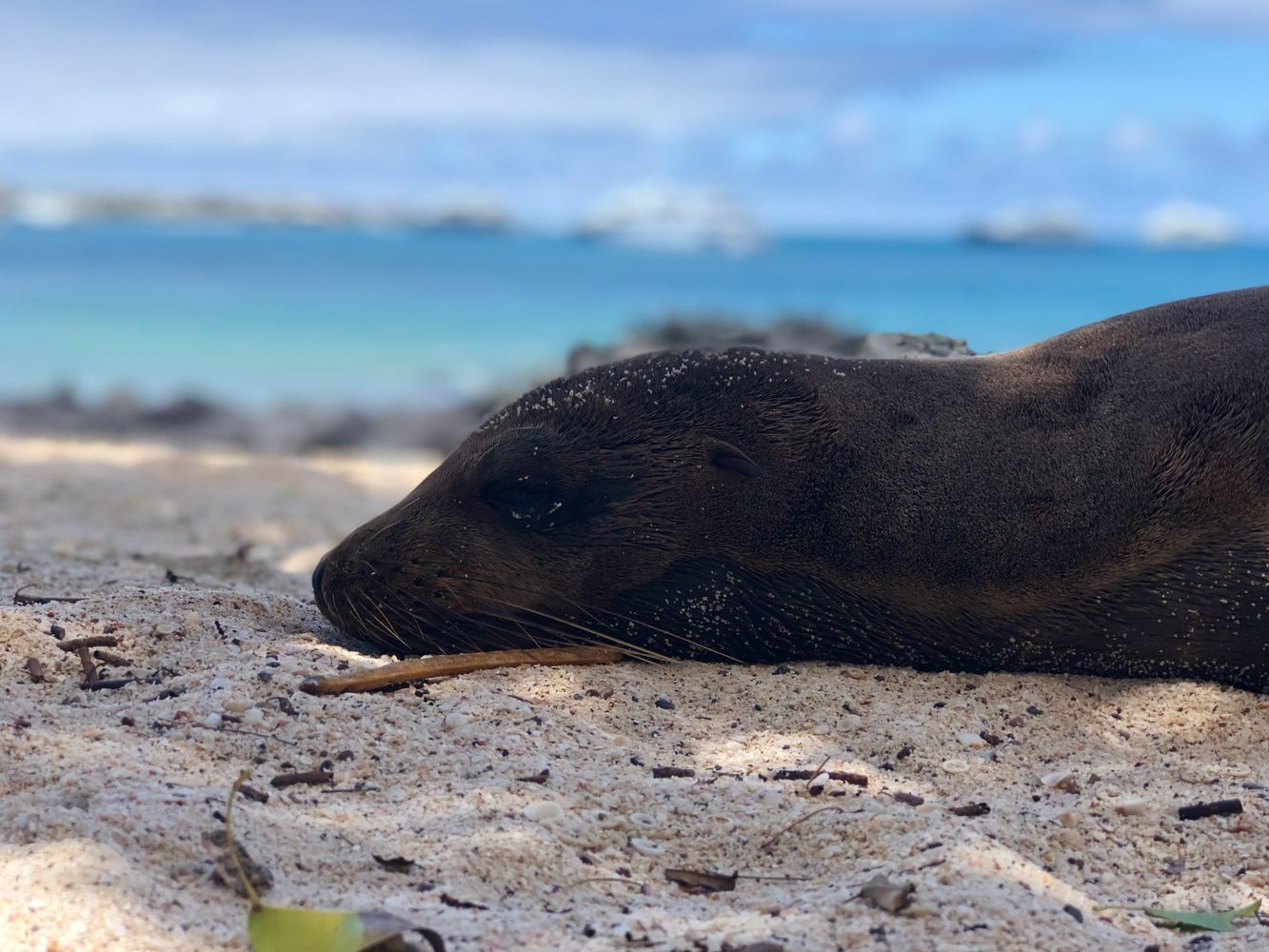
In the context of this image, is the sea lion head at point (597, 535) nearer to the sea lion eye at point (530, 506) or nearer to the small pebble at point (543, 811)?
the sea lion eye at point (530, 506)

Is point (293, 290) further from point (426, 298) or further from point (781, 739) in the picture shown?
point (781, 739)

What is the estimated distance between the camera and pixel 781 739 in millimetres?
4016

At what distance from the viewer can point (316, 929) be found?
2570 mm

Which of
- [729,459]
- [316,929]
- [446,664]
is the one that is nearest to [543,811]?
[316,929]

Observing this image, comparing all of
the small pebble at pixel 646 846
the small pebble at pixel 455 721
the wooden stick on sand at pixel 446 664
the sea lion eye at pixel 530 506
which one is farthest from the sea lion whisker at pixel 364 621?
the small pebble at pixel 646 846

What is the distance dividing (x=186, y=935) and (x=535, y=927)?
0.65 m

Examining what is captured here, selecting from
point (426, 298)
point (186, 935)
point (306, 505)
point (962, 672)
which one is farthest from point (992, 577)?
point (426, 298)

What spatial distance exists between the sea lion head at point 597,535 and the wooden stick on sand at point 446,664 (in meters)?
0.07

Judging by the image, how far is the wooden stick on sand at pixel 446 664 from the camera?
158 inches

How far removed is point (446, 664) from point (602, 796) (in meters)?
1.03

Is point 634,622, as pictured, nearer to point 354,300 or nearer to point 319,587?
point 319,587

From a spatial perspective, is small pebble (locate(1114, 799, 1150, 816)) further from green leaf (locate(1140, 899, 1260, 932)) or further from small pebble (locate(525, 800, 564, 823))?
small pebble (locate(525, 800, 564, 823))

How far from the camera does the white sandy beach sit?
9.12 feet

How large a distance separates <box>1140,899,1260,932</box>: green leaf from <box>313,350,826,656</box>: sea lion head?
1852 mm
